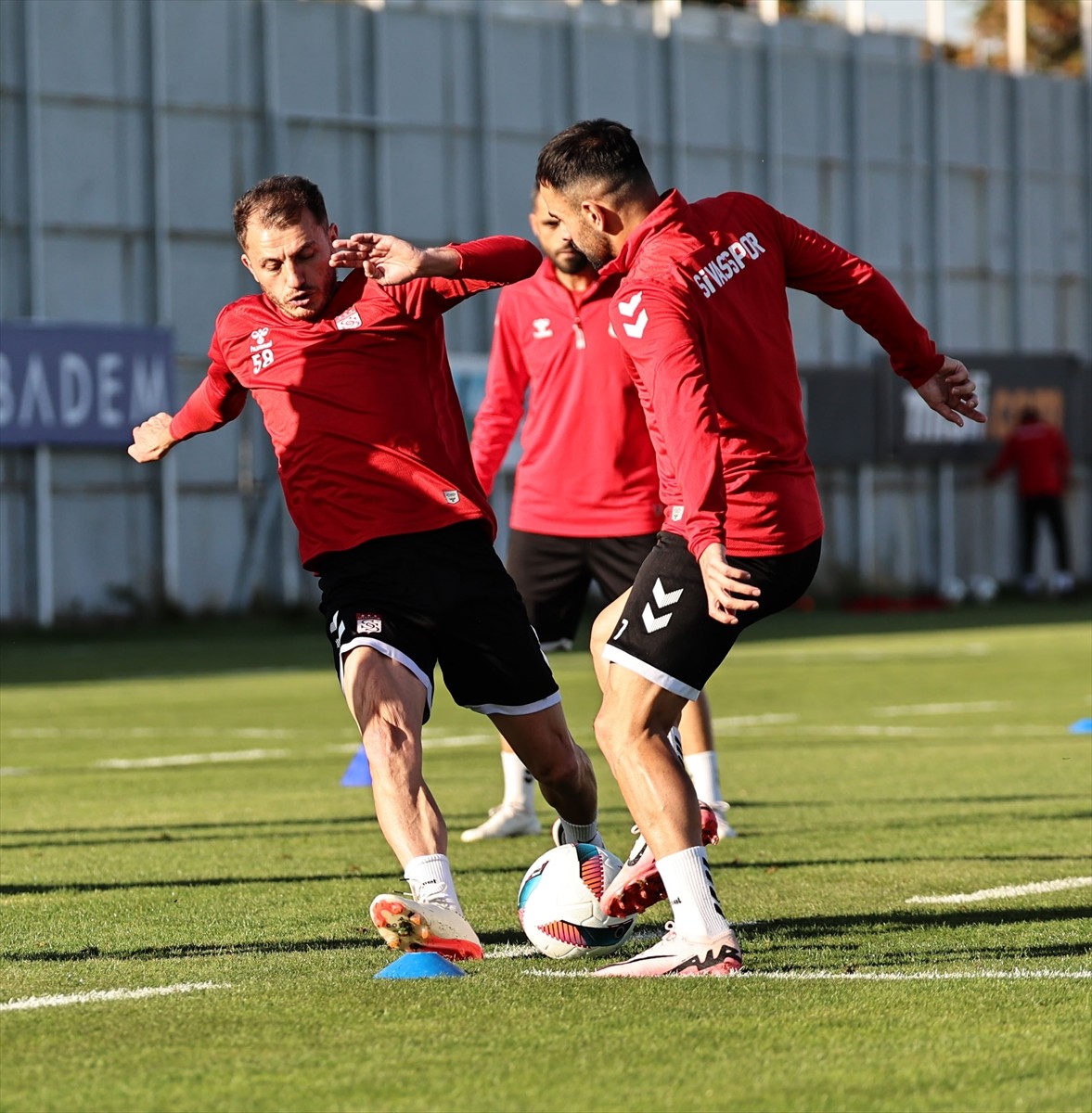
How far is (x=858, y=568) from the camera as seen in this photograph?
33094mm

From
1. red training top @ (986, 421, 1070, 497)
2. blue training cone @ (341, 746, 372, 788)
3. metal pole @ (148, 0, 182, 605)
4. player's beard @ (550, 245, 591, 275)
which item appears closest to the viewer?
player's beard @ (550, 245, 591, 275)

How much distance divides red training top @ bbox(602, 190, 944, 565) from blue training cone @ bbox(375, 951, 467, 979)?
123 cm

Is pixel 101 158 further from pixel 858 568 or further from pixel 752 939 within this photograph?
pixel 752 939

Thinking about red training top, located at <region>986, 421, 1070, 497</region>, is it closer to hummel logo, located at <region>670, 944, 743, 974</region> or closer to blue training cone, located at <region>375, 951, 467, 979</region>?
hummel logo, located at <region>670, 944, 743, 974</region>

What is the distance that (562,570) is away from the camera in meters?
9.55

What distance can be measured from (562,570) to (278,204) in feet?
10.4

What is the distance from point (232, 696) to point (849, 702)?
14.7 ft

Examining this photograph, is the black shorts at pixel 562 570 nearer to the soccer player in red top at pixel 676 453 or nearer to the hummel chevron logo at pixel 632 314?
the soccer player in red top at pixel 676 453

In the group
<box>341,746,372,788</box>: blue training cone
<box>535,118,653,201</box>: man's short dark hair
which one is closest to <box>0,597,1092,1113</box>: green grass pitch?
<box>341,746,372,788</box>: blue training cone

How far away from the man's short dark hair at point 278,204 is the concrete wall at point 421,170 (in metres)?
19.2

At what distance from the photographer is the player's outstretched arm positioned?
255 inches

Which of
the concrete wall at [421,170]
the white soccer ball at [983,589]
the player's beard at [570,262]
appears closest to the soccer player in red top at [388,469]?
the player's beard at [570,262]

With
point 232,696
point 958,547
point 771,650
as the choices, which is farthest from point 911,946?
point 958,547

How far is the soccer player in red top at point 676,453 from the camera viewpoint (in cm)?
591
